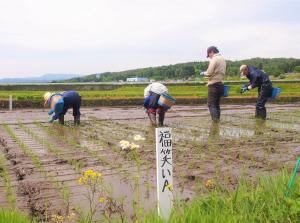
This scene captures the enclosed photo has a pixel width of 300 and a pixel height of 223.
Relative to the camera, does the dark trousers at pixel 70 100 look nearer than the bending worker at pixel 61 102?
No

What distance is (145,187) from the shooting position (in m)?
4.49

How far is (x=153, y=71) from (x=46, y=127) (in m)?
44.8

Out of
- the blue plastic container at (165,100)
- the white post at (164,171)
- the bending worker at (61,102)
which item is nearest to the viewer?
the white post at (164,171)

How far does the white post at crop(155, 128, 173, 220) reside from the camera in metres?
3.28

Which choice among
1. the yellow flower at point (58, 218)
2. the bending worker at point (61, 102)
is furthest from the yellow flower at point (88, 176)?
the bending worker at point (61, 102)

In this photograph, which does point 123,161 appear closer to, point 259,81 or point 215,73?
point 215,73

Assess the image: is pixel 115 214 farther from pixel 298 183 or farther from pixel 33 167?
pixel 33 167

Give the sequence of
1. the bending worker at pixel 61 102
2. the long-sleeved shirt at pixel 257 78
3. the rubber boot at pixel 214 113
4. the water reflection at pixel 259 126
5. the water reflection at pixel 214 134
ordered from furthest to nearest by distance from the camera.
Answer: the long-sleeved shirt at pixel 257 78 → the rubber boot at pixel 214 113 → the bending worker at pixel 61 102 → the water reflection at pixel 259 126 → the water reflection at pixel 214 134

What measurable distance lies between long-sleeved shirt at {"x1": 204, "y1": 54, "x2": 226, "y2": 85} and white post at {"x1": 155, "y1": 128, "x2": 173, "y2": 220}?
6887 millimetres

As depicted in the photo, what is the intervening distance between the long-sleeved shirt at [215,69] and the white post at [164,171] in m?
6.89

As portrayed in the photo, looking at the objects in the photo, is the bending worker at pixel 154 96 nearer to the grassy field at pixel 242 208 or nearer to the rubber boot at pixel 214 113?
the rubber boot at pixel 214 113

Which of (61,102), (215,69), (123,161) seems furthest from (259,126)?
(123,161)

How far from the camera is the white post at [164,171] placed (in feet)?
10.8

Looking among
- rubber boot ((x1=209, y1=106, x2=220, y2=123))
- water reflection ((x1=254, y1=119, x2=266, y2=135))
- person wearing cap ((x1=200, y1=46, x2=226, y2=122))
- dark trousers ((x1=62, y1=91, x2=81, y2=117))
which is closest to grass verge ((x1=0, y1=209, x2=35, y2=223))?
water reflection ((x1=254, y1=119, x2=266, y2=135))
